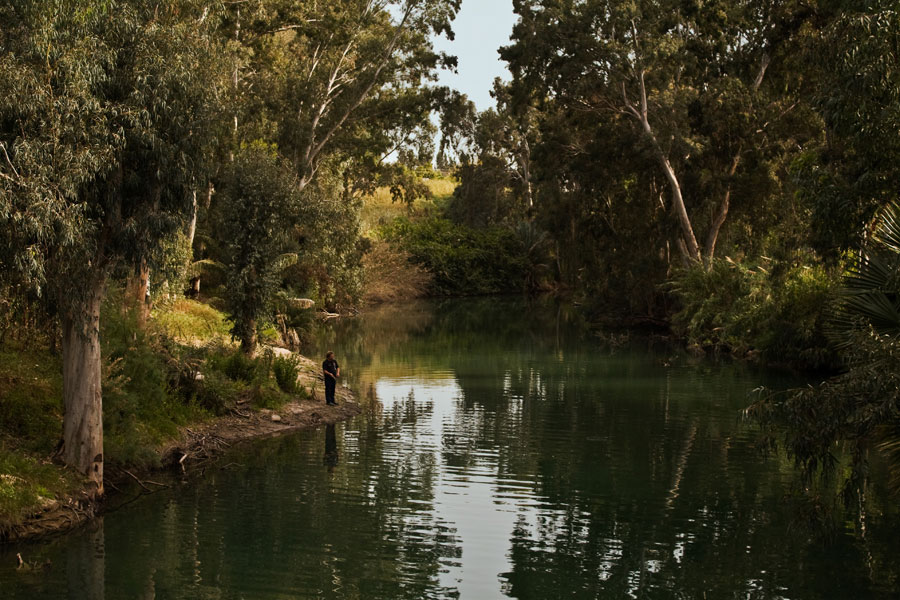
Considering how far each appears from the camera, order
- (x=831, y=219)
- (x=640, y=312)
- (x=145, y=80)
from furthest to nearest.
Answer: (x=640, y=312)
(x=831, y=219)
(x=145, y=80)

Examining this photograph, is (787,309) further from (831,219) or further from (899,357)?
(899,357)

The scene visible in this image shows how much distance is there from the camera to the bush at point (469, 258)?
266 feet

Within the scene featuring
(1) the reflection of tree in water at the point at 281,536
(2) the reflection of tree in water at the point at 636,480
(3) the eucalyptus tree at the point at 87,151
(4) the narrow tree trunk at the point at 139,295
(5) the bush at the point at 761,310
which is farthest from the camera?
(5) the bush at the point at 761,310

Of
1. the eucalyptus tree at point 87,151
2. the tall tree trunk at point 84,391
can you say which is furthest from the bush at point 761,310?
the tall tree trunk at point 84,391

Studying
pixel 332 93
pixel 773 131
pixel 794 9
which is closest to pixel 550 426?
pixel 794 9

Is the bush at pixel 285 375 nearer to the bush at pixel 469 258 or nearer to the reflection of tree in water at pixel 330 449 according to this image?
the reflection of tree in water at pixel 330 449

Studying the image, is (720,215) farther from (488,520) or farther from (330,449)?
(488,520)

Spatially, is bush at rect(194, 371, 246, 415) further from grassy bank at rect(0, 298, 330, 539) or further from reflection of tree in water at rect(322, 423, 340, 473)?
reflection of tree in water at rect(322, 423, 340, 473)

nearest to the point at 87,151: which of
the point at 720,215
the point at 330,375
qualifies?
the point at 330,375

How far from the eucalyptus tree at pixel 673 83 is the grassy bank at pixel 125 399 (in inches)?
772

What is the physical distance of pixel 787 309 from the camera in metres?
30.9

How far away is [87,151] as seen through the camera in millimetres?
12617

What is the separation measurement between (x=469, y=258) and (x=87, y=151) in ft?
229

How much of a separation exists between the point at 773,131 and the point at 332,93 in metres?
18.2
